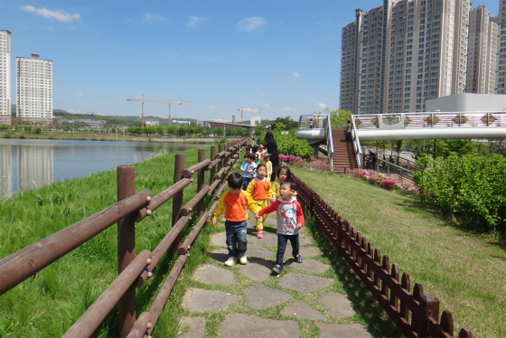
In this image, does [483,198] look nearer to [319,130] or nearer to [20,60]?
[319,130]

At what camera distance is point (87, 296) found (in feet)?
9.36

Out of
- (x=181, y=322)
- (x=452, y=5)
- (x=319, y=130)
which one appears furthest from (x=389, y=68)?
(x=181, y=322)

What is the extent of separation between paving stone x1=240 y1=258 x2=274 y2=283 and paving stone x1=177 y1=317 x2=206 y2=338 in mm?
1081

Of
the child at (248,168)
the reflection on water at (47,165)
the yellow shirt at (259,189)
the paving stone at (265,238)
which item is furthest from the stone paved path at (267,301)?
the reflection on water at (47,165)

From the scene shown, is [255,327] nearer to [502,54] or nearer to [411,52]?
[411,52]

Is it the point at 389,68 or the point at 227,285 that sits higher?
the point at 389,68

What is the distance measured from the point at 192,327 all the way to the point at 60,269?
1.31 metres

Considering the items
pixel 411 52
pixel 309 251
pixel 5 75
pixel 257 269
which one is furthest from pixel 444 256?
pixel 5 75

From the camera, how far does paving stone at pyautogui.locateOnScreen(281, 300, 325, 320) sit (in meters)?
3.31

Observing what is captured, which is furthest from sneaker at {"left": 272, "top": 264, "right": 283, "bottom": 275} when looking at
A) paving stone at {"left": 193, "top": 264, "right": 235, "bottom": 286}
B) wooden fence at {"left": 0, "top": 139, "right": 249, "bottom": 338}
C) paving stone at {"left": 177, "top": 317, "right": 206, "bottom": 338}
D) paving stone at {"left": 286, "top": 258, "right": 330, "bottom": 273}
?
paving stone at {"left": 177, "top": 317, "right": 206, "bottom": 338}

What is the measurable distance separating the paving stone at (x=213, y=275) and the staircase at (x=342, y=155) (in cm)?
1353

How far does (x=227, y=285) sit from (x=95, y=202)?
3186 mm

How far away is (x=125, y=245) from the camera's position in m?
2.37

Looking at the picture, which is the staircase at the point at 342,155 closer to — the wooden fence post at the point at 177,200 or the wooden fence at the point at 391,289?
the wooden fence at the point at 391,289
